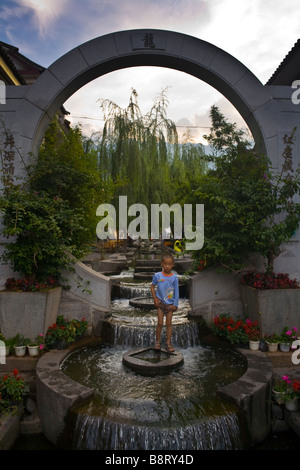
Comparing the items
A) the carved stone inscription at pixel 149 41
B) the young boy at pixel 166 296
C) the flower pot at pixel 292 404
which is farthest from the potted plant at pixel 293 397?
the carved stone inscription at pixel 149 41

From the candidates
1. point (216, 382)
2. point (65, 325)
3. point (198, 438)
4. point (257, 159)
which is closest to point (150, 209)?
point (257, 159)

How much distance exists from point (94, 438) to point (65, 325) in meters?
2.46

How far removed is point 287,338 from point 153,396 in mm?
2524

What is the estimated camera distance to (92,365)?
17.6 ft

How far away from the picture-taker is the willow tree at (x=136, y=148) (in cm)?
1342

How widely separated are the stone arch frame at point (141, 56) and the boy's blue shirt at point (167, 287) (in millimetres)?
2921

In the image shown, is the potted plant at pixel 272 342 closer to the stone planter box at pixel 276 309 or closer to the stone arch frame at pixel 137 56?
the stone planter box at pixel 276 309

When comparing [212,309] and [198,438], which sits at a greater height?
[212,309]

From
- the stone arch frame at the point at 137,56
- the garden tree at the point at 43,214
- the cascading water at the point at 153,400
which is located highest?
the stone arch frame at the point at 137,56

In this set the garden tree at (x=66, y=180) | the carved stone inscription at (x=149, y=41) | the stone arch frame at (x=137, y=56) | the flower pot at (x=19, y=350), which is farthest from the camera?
the carved stone inscription at (x=149, y=41)

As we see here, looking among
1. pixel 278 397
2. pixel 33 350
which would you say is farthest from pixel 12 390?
pixel 278 397

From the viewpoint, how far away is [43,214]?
605cm

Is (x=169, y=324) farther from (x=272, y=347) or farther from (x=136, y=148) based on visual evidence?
(x=136, y=148)
